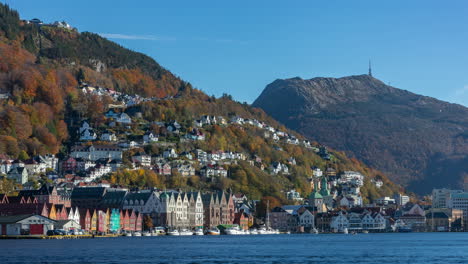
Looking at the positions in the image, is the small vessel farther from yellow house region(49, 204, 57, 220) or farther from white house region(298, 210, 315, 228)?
yellow house region(49, 204, 57, 220)

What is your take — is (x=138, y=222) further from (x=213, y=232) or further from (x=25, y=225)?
(x=25, y=225)

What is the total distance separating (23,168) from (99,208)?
975 inches

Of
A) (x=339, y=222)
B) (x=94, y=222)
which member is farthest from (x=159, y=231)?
(x=339, y=222)

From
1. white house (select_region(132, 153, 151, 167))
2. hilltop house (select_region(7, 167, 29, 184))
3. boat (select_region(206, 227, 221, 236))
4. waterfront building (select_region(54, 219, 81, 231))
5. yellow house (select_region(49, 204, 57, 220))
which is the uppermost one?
white house (select_region(132, 153, 151, 167))

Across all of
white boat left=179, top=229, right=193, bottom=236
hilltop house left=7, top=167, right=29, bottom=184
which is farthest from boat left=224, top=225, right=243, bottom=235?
hilltop house left=7, top=167, right=29, bottom=184

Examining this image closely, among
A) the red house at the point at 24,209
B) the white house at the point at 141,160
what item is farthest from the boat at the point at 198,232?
the white house at the point at 141,160

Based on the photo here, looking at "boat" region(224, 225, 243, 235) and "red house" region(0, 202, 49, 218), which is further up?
"red house" region(0, 202, 49, 218)

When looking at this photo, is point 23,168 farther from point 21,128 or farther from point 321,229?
point 321,229

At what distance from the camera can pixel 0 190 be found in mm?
160625

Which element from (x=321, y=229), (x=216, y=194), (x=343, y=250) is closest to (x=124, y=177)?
(x=216, y=194)

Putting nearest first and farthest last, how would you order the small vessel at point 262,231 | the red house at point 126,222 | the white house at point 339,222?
the red house at point 126,222 < the small vessel at point 262,231 < the white house at point 339,222

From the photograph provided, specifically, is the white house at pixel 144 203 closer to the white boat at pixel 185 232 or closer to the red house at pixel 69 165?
the white boat at pixel 185 232

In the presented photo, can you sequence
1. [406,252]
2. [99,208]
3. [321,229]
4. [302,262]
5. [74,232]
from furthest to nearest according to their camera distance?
[321,229]
[99,208]
[74,232]
[406,252]
[302,262]

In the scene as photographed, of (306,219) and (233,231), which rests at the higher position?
(306,219)
